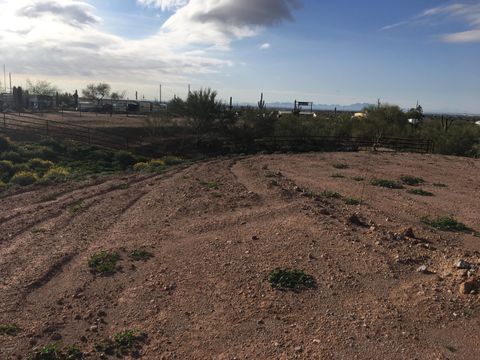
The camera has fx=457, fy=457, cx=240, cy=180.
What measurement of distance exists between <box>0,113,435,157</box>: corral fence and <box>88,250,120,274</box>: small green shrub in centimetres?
2258

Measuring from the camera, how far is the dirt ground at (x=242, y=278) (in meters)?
4.70

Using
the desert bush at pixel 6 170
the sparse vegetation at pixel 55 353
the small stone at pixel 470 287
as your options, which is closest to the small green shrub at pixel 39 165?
the desert bush at pixel 6 170

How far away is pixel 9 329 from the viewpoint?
193 inches

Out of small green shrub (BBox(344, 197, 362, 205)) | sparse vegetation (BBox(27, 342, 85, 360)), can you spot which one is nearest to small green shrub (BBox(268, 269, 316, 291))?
sparse vegetation (BBox(27, 342, 85, 360))

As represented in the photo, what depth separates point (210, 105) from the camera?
1350 inches

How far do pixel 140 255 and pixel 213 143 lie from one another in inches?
1065

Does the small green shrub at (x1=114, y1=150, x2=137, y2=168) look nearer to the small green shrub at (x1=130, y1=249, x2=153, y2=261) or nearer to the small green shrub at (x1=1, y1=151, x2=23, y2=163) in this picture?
the small green shrub at (x1=1, y1=151, x2=23, y2=163)

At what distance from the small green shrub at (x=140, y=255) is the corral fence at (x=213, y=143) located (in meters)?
22.5

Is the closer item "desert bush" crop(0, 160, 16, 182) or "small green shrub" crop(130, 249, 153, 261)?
"small green shrub" crop(130, 249, 153, 261)

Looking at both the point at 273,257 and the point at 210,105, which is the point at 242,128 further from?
the point at 273,257

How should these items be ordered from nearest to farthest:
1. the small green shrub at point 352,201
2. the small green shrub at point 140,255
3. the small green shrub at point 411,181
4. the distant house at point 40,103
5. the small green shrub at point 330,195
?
the small green shrub at point 140,255
the small green shrub at point 352,201
the small green shrub at point 330,195
the small green shrub at point 411,181
the distant house at point 40,103

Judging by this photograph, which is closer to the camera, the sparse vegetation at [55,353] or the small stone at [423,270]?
the sparse vegetation at [55,353]

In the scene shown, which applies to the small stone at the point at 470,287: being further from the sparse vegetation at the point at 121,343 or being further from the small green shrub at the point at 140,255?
the small green shrub at the point at 140,255

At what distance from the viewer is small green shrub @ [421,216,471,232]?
855cm
